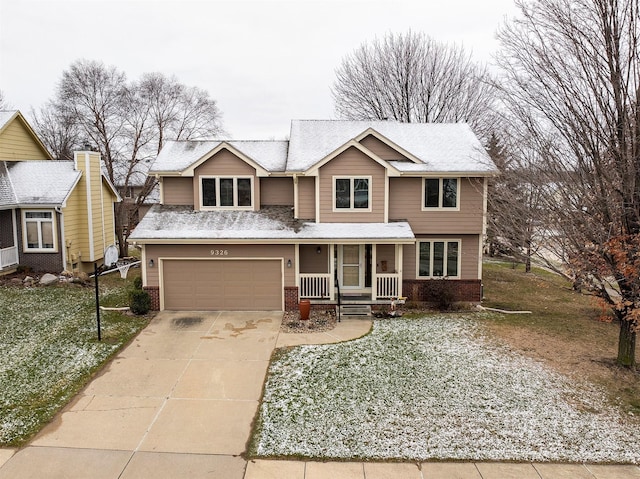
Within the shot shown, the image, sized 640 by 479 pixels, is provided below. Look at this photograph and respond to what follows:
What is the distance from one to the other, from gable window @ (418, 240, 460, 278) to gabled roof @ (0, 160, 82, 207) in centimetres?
1559

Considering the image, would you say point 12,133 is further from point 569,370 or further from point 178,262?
point 569,370

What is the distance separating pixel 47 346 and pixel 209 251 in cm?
581

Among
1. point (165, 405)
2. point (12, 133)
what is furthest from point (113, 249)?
point (165, 405)

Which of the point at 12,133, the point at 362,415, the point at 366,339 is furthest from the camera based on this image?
the point at 12,133

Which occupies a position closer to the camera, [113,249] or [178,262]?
[178,262]

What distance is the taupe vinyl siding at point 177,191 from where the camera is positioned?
736 inches

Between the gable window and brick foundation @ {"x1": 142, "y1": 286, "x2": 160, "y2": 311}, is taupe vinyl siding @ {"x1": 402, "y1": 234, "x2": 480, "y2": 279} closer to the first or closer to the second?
the gable window

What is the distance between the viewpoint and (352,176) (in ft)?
56.7

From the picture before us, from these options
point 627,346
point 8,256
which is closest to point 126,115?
point 8,256

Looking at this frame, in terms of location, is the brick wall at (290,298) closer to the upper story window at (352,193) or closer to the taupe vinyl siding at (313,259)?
the taupe vinyl siding at (313,259)

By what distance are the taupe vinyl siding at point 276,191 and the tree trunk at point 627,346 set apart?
11.8 m

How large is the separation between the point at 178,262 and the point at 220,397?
7.69m

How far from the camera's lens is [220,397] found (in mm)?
10453

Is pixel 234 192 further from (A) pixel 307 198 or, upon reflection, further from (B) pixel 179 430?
(B) pixel 179 430
